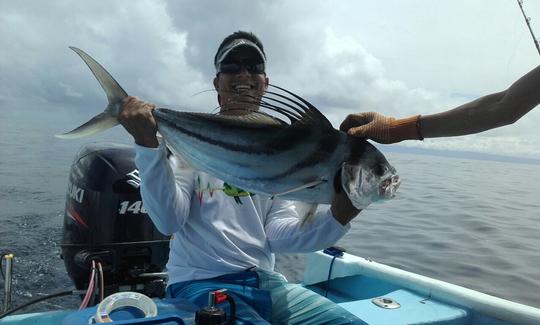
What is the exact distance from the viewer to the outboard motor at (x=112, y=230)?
4008 mm

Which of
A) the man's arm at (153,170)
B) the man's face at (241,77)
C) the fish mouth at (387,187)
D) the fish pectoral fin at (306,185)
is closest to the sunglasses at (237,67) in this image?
the man's face at (241,77)

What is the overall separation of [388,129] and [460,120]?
41 cm

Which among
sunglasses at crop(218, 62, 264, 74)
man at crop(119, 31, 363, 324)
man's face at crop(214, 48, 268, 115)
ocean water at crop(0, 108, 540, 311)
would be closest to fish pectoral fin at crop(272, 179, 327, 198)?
man at crop(119, 31, 363, 324)

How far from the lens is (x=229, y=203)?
3111mm

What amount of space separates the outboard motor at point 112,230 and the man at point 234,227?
1.25 metres

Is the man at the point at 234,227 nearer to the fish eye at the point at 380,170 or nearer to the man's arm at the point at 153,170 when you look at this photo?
the man's arm at the point at 153,170

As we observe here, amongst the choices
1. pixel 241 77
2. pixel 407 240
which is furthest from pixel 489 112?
pixel 407 240

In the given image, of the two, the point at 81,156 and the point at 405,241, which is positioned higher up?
the point at 81,156

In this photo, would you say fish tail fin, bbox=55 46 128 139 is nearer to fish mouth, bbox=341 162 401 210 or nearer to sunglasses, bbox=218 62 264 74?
sunglasses, bbox=218 62 264 74

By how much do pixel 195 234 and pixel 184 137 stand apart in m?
0.93

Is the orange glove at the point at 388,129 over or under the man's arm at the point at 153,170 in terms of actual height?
over

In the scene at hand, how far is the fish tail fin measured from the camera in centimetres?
261

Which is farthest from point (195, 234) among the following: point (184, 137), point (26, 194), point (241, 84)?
point (26, 194)

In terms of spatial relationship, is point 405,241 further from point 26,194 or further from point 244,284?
point 26,194
